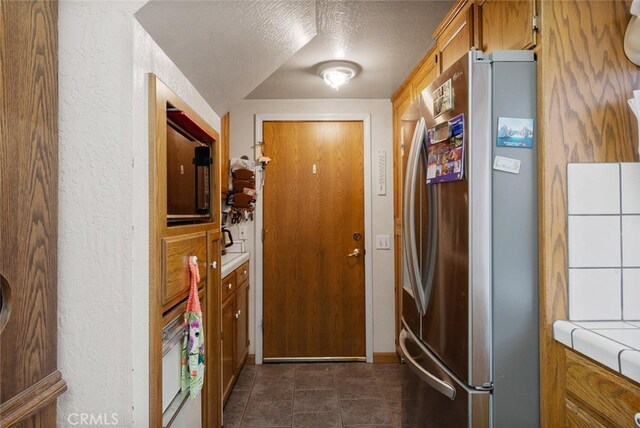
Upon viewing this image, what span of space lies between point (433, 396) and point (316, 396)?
1.27 metres

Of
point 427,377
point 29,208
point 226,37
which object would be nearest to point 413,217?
point 427,377

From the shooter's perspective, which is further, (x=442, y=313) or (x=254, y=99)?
(x=254, y=99)

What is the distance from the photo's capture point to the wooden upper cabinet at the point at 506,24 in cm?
115

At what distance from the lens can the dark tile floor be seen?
2.14 meters

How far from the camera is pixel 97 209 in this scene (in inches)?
38.2

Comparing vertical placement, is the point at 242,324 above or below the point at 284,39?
below

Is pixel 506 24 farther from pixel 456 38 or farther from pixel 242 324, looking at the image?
pixel 242 324

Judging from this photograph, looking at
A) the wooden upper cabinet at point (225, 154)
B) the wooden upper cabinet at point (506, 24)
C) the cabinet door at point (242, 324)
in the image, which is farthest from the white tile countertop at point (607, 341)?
the wooden upper cabinet at point (225, 154)

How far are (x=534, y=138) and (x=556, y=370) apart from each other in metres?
0.71

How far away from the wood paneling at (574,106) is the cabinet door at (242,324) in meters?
1.91

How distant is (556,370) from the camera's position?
3.57 ft

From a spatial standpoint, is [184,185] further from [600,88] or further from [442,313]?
[600,88]

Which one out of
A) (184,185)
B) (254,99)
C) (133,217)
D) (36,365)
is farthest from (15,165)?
(254,99)

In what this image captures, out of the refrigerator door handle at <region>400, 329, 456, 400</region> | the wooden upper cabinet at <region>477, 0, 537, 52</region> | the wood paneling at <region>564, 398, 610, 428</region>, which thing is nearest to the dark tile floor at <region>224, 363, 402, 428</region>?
the refrigerator door handle at <region>400, 329, 456, 400</region>
